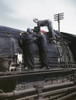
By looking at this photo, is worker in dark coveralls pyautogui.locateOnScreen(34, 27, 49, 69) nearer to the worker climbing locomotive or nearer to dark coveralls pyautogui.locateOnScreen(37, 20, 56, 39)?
the worker climbing locomotive

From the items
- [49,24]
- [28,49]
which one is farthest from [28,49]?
[49,24]

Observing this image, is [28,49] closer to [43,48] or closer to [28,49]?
[28,49]

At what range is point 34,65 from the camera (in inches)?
313

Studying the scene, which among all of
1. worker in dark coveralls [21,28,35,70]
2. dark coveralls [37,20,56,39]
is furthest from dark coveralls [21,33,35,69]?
dark coveralls [37,20,56,39]

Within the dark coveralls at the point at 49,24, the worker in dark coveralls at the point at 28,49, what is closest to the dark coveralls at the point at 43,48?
the worker in dark coveralls at the point at 28,49

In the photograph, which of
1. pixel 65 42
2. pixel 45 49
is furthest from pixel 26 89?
pixel 65 42

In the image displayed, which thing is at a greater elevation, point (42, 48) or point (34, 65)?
point (42, 48)

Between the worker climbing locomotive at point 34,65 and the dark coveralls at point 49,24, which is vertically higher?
the dark coveralls at point 49,24

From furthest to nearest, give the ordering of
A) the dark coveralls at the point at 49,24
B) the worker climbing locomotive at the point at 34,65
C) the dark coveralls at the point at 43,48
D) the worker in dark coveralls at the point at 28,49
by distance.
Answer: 1. the dark coveralls at the point at 49,24
2. the dark coveralls at the point at 43,48
3. the worker in dark coveralls at the point at 28,49
4. the worker climbing locomotive at the point at 34,65

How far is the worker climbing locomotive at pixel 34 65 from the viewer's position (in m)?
6.58

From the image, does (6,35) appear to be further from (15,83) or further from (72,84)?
(72,84)

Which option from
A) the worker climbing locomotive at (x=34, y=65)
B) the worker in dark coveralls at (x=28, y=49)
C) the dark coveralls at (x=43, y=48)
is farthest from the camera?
the dark coveralls at (x=43, y=48)

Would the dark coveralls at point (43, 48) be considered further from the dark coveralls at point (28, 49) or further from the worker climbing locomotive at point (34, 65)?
the dark coveralls at point (28, 49)

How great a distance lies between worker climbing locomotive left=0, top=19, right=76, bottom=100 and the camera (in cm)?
658
